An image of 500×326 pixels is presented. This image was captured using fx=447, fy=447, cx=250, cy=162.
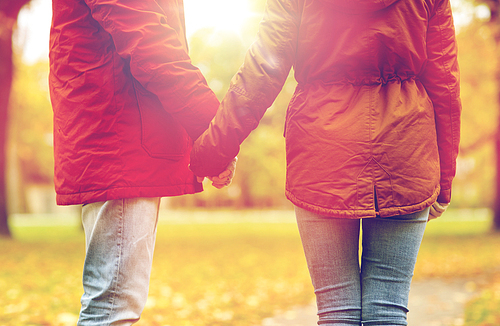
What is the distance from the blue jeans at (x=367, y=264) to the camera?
1.67 meters

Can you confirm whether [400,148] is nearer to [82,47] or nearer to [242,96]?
[242,96]

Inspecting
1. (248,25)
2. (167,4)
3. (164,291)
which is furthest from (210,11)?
(167,4)

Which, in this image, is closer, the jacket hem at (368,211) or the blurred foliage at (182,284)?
the jacket hem at (368,211)

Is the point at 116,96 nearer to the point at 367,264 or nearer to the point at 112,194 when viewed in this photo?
the point at 112,194

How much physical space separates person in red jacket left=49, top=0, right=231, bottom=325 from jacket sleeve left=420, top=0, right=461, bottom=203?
0.87 m

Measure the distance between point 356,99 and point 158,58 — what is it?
2.55ft

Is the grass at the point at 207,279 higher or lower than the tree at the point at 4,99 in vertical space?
lower

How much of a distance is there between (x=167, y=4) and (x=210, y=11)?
6.39m

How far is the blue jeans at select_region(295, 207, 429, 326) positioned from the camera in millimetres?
1671

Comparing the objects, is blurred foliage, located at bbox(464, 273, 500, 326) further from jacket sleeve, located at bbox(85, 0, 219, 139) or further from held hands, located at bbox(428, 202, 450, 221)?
jacket sleeve, located at bbox(85, 0, 219, 139)

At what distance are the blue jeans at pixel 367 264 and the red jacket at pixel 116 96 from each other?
631 millimetres

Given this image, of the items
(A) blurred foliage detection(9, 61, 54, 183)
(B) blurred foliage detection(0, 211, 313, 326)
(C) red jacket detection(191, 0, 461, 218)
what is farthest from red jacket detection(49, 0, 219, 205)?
(A) blurred foliage detection(9, 61, 54, 183)

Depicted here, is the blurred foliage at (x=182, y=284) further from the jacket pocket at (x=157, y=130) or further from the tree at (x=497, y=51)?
the tree at (x=497, y=51)

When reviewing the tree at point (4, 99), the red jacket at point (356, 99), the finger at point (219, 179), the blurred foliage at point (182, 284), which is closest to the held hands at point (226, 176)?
the finger at point (219, 179)
